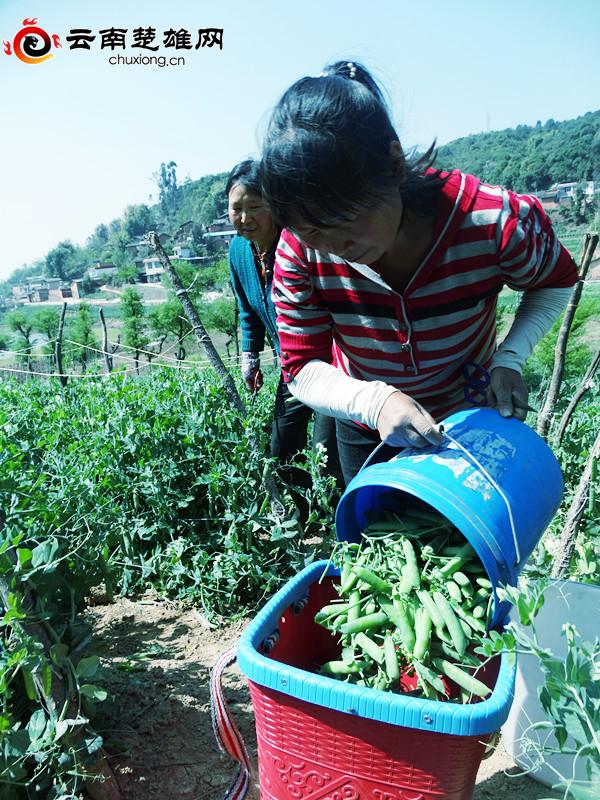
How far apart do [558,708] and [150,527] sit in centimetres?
208

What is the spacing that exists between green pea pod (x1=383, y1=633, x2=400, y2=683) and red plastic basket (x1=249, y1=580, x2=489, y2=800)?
0.30ft

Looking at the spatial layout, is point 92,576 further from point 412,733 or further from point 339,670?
point 412,733

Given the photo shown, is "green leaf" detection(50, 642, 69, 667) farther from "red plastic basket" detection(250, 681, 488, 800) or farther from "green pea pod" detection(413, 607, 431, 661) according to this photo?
"green pea pod" detection(413, 607, 431, 661)

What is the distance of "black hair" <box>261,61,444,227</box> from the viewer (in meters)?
1.15

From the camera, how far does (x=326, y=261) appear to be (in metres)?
1.47

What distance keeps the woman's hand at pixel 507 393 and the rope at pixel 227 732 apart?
83cm

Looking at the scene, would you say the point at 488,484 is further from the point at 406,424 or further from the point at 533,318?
the point at 533,318

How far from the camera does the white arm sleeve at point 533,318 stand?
1.54m

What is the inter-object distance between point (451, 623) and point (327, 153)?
0.85 m

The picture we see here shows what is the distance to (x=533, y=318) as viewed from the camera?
157 centimetres

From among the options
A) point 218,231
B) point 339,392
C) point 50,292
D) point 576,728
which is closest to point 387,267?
point 339,392

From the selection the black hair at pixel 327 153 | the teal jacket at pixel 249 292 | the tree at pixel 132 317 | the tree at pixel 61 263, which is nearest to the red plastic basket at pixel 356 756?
the black hair at pixel 327 153

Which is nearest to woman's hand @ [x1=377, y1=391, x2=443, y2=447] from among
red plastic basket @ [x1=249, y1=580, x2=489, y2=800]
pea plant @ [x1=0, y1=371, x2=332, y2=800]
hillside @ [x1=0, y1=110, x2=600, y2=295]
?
red plastic basket @ [x1=249, y1=580, x2=489, y2=800]

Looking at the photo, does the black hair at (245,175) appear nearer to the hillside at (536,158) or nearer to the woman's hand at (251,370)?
the woman's hand at (251,370)
